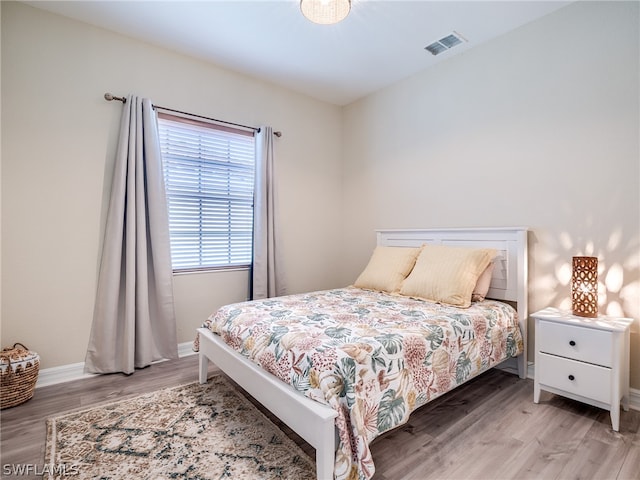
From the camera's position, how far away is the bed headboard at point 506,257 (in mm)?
2543

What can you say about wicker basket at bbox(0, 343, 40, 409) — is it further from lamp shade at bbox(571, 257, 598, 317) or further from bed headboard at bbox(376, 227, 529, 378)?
lamp shade at bbox(571, 257, 598, 317)

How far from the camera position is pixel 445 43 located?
2.88 m

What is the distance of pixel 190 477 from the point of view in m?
1.49

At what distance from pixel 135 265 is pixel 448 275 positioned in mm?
2470

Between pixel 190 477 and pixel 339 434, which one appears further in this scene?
→ pixel 190 477

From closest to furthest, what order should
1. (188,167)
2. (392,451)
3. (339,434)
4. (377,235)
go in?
(339,434), (392,451), (188,167), (377,235)

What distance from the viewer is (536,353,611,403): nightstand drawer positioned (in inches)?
75.0

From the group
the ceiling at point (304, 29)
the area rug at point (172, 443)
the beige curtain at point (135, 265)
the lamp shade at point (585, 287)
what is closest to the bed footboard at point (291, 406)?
the area rug at point (172, 443)

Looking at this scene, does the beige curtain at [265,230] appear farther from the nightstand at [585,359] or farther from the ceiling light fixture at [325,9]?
the nightstand at [585,359]

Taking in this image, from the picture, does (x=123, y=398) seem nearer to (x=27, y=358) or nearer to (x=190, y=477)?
(x=27, y=358)

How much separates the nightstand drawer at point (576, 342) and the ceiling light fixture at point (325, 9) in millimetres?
2391

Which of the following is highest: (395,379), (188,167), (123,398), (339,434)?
(188,167)

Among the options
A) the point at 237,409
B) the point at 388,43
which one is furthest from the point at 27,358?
the point at 388,43

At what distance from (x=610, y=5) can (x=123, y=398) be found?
4159mm
